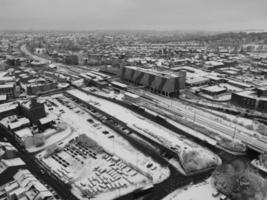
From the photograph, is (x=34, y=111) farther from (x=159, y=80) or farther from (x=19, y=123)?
(x=159, y=80)

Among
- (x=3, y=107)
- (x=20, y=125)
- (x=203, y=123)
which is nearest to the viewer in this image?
(x=20, y=125)

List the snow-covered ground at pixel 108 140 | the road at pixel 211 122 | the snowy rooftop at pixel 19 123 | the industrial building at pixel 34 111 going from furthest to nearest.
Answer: the industrial building at pixel 34 111, the snowy rooftop at pixel 19 123, the road at pixel 211 122, the snow-covered ground at pixel 108 140

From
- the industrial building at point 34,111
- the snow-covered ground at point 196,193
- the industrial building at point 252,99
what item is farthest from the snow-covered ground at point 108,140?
the industrial building at point 252,99

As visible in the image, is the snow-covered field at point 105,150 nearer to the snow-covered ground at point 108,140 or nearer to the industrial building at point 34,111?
the snow-covered ground at point 108,140

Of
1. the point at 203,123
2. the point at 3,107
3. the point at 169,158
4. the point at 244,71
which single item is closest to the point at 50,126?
the point at 3,107

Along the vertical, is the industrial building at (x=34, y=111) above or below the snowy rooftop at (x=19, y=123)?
above

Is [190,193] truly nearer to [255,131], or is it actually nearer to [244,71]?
[255,131]

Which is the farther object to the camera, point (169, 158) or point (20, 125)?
point (20, 125)

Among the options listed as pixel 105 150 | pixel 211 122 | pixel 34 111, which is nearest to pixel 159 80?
pixel 211 122
